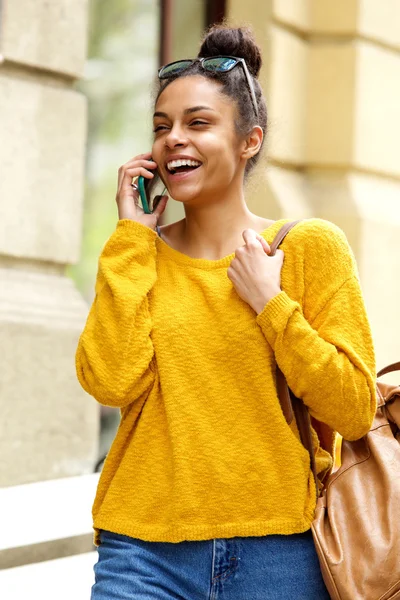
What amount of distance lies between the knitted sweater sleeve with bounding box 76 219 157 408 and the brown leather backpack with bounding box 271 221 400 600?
0.34 m

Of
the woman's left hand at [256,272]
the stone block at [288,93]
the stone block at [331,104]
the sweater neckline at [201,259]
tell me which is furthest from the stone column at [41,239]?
the woman's left hand at [256,272]

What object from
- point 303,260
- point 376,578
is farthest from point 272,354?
point 376,578

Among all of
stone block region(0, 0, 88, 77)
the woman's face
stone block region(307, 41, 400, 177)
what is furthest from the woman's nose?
stone block region(307, 41, 400, 177)

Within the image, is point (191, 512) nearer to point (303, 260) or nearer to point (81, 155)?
point (303, 260)

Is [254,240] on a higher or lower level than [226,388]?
higher

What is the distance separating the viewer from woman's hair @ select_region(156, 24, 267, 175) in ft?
8.66

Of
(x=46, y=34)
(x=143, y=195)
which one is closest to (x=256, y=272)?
(x=143, y=195)

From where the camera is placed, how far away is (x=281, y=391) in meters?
2.46

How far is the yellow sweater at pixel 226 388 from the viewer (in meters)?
2.39

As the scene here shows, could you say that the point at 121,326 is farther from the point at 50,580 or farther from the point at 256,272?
the point at 50,580

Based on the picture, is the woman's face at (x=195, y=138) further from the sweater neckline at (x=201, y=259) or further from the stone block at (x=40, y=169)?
the stone block at (x=40, y=169)

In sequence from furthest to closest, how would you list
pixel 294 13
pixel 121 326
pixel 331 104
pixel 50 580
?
pixel 331 104, pixel 294 13, pixel 50 580, pixel 121 326

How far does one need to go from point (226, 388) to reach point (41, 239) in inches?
113

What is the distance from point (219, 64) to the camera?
264 cm
